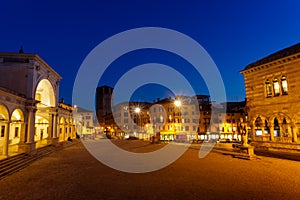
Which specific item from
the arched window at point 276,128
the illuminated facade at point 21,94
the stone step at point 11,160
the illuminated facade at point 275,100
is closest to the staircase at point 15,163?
the stone step at point 11,160

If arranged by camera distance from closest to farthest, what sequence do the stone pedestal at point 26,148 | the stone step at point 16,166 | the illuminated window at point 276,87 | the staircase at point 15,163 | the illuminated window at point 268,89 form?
the stone step at point 16,166
the staircase at point 15,163
the stone pedestal at point 26,148
the illuminated window at point 276,87
the illuminated window at point 268,89

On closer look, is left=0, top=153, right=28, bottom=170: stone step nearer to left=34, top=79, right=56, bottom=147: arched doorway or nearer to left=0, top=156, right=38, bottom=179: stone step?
left=0, top=156, right=38, bottom=179: stone step

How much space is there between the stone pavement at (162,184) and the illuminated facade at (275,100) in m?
8.17

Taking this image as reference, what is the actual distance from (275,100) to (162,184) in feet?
59.8

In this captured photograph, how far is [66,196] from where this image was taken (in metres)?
8.16

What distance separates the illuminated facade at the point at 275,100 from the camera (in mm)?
19422

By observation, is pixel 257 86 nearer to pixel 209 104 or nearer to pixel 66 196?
pixel 66 196

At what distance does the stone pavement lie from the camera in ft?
26.7

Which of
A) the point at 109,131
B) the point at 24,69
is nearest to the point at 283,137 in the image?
the point at 24,69

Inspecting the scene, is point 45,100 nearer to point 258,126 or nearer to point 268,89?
point 258,126

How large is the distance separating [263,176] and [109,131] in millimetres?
78285

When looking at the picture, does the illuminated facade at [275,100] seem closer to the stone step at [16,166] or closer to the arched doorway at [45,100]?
the stone step at [16,166]

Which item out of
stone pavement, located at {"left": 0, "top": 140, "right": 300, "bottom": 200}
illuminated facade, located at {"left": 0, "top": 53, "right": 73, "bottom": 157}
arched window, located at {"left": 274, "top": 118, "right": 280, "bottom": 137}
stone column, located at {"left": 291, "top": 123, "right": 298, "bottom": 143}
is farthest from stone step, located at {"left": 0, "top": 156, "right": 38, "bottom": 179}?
arched window, located at {"left": 274, "top": 118, "right": 280, "bottom": 137}

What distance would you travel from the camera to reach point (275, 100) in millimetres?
21188
